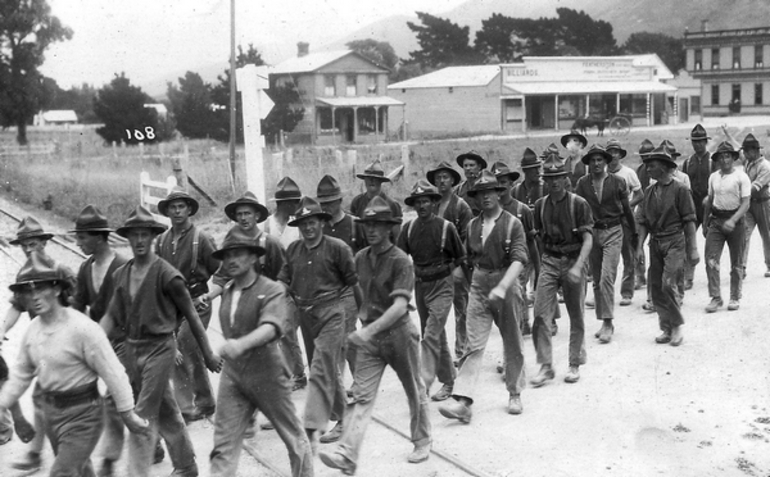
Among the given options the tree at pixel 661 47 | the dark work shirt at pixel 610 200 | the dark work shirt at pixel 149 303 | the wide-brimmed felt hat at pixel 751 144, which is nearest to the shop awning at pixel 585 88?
the tree at pixel 661 47

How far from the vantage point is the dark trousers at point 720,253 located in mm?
10945

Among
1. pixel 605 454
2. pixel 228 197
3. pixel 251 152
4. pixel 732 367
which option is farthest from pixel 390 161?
pixel 605 454

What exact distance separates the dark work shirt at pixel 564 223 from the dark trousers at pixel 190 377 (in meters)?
3.21

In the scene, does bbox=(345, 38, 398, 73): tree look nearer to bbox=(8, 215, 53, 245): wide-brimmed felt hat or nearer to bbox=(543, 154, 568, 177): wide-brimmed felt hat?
bbox=(543, 154, 568, 177): wide-brimmed felt hat

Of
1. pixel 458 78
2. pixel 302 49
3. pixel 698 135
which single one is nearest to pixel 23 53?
pixel 302 49

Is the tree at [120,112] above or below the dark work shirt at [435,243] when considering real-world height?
above

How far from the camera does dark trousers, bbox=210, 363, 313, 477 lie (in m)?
5.77

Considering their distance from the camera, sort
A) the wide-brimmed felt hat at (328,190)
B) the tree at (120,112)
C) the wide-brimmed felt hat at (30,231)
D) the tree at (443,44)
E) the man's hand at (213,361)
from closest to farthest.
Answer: the man's hand at (213,361) → the wide-brimmed felt hat at (30,231) → the wide-brimmed felt hat at (328,190) → the tree at (120,112) → the tree at (443,44)

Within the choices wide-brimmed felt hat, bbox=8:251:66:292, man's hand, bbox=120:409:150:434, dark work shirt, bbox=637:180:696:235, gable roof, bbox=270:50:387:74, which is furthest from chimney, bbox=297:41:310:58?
man's hand, bbox=120:409:150:434

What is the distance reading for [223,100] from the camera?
4634cm

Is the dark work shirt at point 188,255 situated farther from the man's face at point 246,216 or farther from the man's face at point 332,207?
the man's face at point 332,207

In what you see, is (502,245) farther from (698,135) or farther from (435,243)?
(698,135)

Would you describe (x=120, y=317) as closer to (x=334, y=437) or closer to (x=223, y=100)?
(x=334, y=437)

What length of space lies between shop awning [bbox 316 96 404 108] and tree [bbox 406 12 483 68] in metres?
23.8
